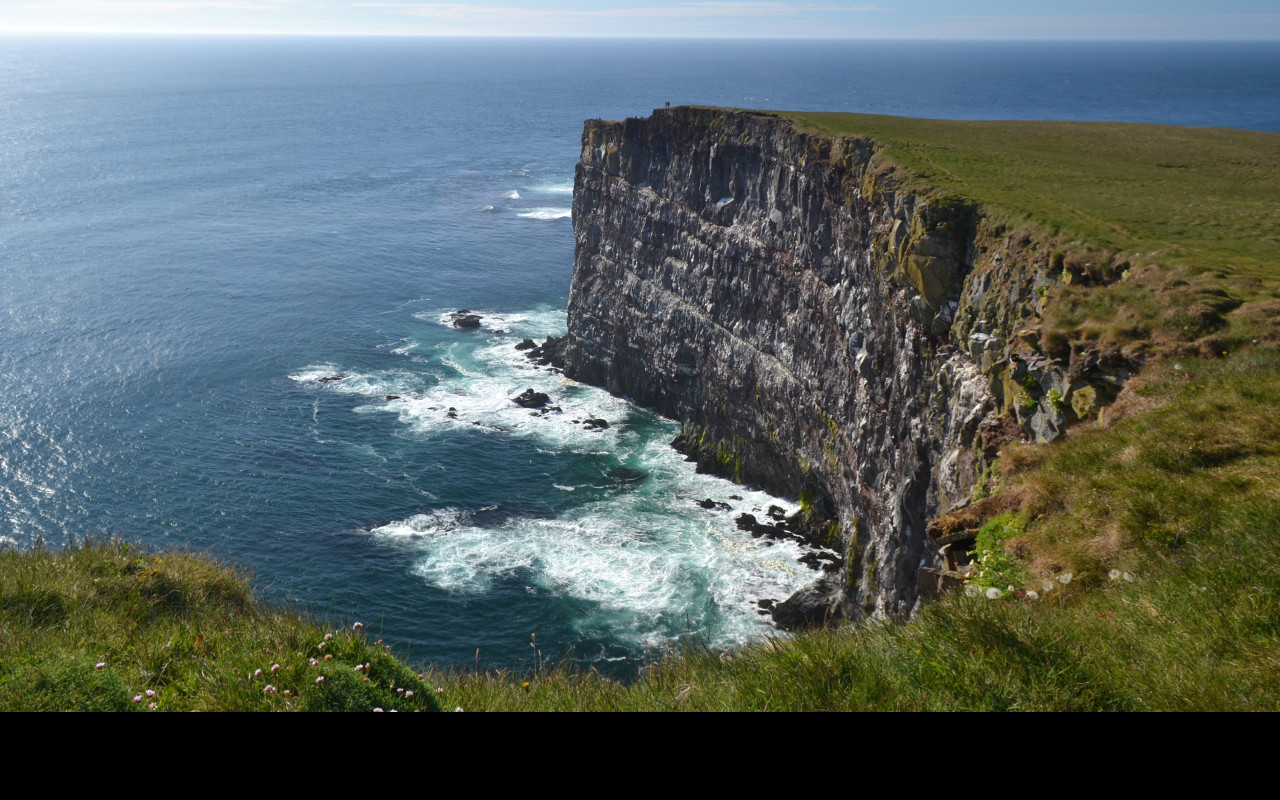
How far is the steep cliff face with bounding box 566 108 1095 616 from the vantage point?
29.1m

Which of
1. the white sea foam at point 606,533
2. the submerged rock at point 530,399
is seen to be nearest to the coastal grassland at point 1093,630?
the white sea foam at point 606,533

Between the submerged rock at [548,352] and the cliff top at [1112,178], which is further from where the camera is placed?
the submerged rock at [548,352]

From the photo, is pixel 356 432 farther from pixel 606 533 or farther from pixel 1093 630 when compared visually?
pixel 1093 630

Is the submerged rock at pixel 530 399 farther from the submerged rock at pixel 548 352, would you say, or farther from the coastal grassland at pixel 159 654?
the coastal grassland at pixel 159 654

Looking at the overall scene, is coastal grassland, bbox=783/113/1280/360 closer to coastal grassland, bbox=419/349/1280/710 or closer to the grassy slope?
the grassy slope

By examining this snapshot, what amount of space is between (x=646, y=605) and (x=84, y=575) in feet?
92.7

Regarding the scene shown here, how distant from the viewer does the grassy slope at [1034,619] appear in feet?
28.9

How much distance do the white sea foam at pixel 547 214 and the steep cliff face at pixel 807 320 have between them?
48.2 meters

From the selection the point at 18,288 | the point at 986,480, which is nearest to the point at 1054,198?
the point at 986,480

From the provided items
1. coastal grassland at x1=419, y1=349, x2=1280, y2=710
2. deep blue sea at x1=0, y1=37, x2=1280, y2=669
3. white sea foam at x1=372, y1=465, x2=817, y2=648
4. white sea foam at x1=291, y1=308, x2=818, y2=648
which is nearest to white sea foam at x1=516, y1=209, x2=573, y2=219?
deep blue sea at x1=0, y1=37, x2=1280, y2=669

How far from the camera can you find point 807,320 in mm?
46906

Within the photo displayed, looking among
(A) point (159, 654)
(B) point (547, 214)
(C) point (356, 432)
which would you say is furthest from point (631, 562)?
(B) point (547, 214)
